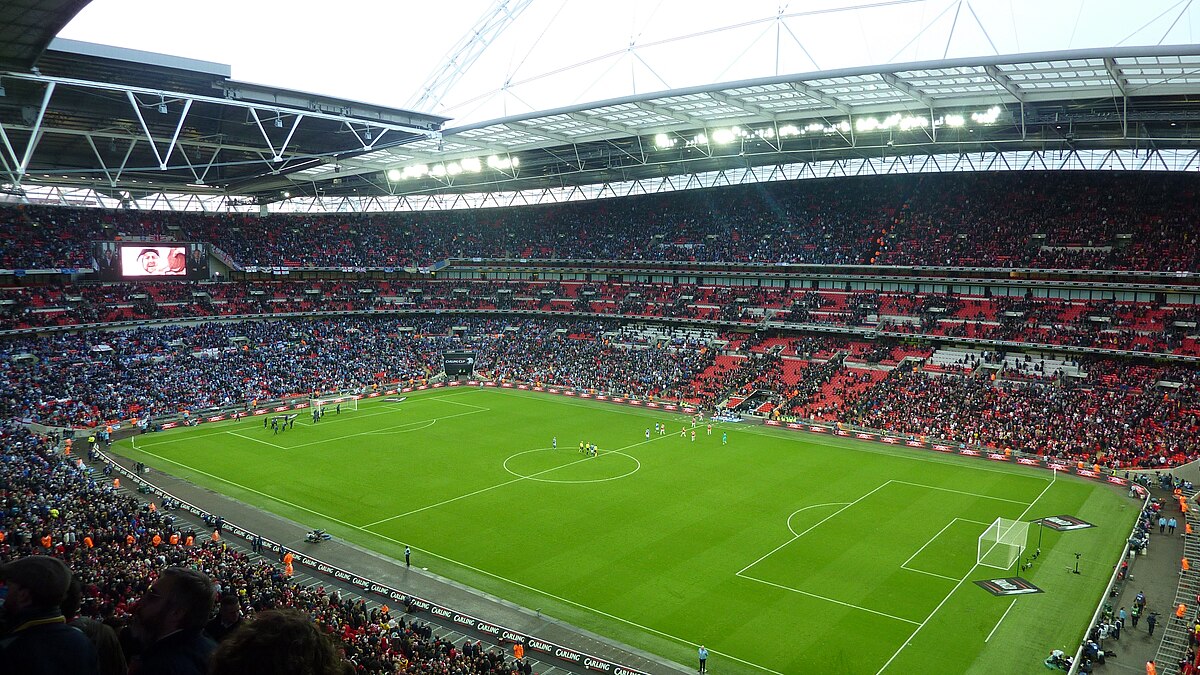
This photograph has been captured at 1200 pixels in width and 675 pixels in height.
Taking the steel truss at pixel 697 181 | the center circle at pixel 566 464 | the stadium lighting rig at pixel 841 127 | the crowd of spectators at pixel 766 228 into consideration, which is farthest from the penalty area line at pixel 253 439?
the stadium lighting rig at pixel 841 127

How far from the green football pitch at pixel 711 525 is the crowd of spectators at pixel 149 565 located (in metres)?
5.13

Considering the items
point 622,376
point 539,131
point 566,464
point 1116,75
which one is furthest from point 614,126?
point 1116,75

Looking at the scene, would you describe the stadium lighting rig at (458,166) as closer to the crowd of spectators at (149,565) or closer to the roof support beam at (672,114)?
the roof support beam at (672,114)

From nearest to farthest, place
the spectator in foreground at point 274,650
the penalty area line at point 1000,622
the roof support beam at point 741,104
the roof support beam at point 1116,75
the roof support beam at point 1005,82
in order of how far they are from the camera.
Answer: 1. the spectator in foreground at point 274,650
2. the penalty area line at point 1000,622
3. the roof support beam at point 1116,75
4. the roof support beam at point 1005,82
5. the roof support beam at point 741,104

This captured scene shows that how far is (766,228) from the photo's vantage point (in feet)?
244

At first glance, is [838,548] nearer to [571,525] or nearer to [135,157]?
[571,525]

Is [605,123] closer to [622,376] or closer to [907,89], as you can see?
[907,89]

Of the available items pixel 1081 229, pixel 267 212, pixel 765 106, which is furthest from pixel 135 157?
pixel 1081 229

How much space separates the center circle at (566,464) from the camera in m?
38.3

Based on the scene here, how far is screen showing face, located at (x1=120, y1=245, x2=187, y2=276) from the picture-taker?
5697 cm

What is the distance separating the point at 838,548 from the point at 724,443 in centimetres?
1689

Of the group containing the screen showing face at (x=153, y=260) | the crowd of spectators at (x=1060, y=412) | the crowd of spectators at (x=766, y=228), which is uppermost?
the crowd of spectators at (x=766, y=228)

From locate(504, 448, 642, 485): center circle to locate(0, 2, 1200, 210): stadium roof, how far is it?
20.0 m

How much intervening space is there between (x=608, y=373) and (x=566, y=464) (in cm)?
2406
